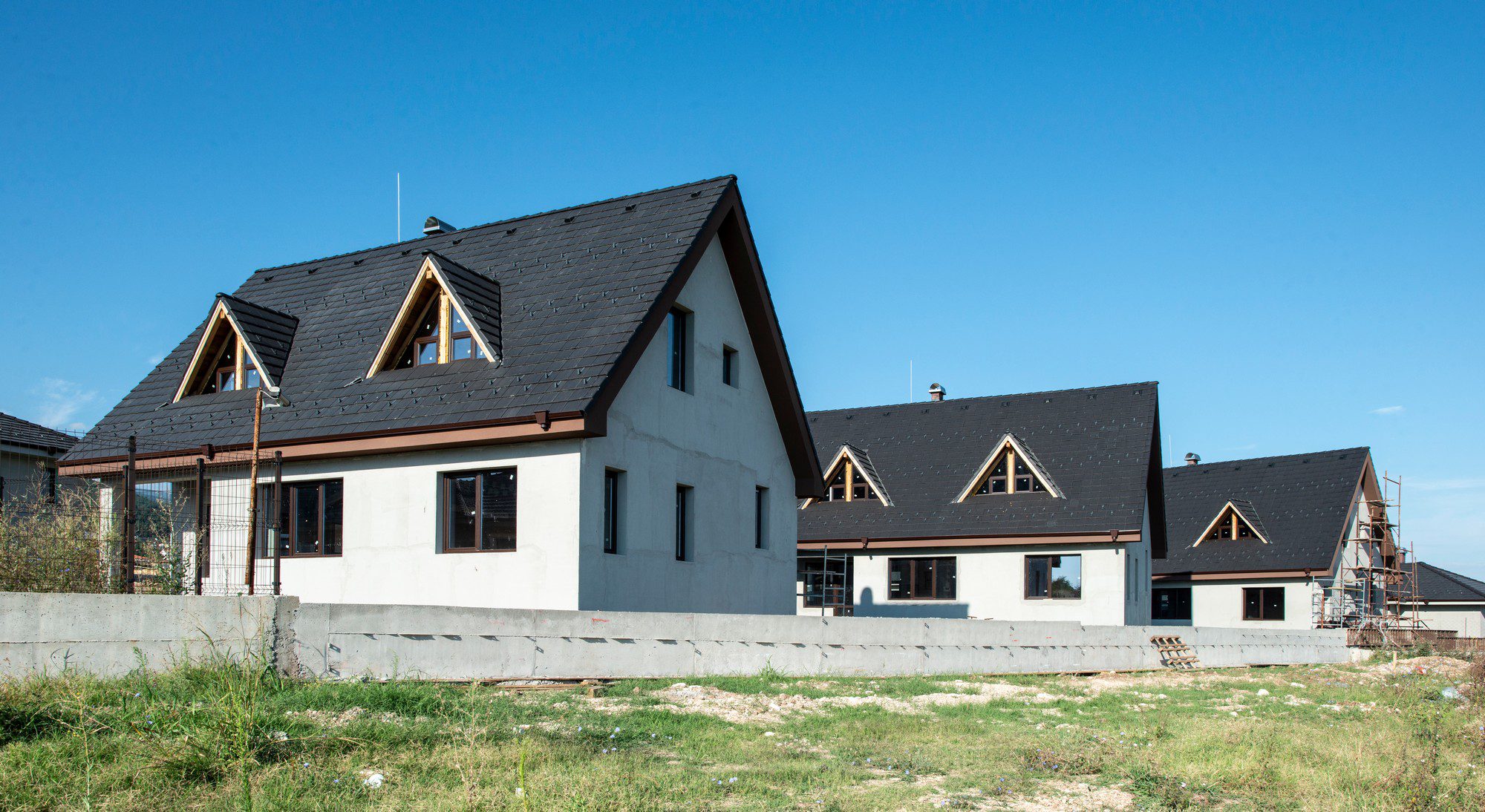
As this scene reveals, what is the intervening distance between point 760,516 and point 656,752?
13271mm

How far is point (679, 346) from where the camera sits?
19.9 metres

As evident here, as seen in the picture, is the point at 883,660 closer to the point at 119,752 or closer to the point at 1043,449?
the point at 119,752

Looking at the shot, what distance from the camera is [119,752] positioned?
24.7ft

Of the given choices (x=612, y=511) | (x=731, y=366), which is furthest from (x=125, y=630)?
(x=731, y=366)

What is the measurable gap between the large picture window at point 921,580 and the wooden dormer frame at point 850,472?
2.27m

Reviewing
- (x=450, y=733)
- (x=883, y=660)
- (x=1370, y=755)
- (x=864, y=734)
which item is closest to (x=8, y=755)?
(x=450, y=733)

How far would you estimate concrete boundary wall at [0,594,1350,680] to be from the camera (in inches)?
387

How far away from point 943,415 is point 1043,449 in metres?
4.26

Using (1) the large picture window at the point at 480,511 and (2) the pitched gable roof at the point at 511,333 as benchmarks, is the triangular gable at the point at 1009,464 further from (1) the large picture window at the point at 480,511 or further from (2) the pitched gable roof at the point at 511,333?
(1) the large picture window at the point at 480,511

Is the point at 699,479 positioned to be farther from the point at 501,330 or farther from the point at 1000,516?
the point at 1000,516

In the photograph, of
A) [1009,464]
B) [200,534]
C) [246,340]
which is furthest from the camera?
[1009,464]

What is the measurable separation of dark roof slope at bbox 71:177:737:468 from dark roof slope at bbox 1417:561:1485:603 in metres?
45.9

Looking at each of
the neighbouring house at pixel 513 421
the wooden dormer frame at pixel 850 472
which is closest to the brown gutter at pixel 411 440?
the neighbouring house at pixel 513 421

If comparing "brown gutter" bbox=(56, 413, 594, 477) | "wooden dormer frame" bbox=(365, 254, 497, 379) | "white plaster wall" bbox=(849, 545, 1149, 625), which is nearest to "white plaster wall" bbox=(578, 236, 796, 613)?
"brown gutter" bbox=(56, 413, 594, 477)
